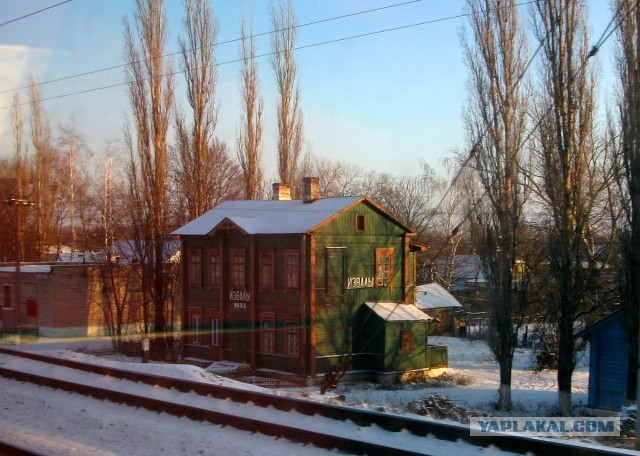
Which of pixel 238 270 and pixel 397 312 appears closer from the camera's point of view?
pixel 397 312

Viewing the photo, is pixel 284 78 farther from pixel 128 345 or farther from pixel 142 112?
pixel 128 345

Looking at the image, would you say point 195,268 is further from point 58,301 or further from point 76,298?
point 58,301

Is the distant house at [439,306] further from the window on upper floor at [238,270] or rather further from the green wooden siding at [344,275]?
the window on upper floor at [238,270]

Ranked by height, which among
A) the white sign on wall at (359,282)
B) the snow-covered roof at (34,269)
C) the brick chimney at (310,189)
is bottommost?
the white sign on wall at (359,282)

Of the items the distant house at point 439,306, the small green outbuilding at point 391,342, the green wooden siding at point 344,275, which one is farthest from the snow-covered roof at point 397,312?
the distant house at point 439,306

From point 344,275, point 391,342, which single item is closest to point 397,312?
point 391,342

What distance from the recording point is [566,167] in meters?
20.3

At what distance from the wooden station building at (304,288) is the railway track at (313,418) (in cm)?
1277

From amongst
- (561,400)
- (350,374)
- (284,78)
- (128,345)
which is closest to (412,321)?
(350,374)

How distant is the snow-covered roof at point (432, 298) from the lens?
41.6m

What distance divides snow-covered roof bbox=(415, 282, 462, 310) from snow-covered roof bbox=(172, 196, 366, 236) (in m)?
15.6

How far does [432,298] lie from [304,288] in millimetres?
19894

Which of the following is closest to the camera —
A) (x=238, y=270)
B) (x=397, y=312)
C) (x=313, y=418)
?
(x=313, y=418)

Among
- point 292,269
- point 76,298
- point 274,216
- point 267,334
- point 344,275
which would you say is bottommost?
point 267,334
